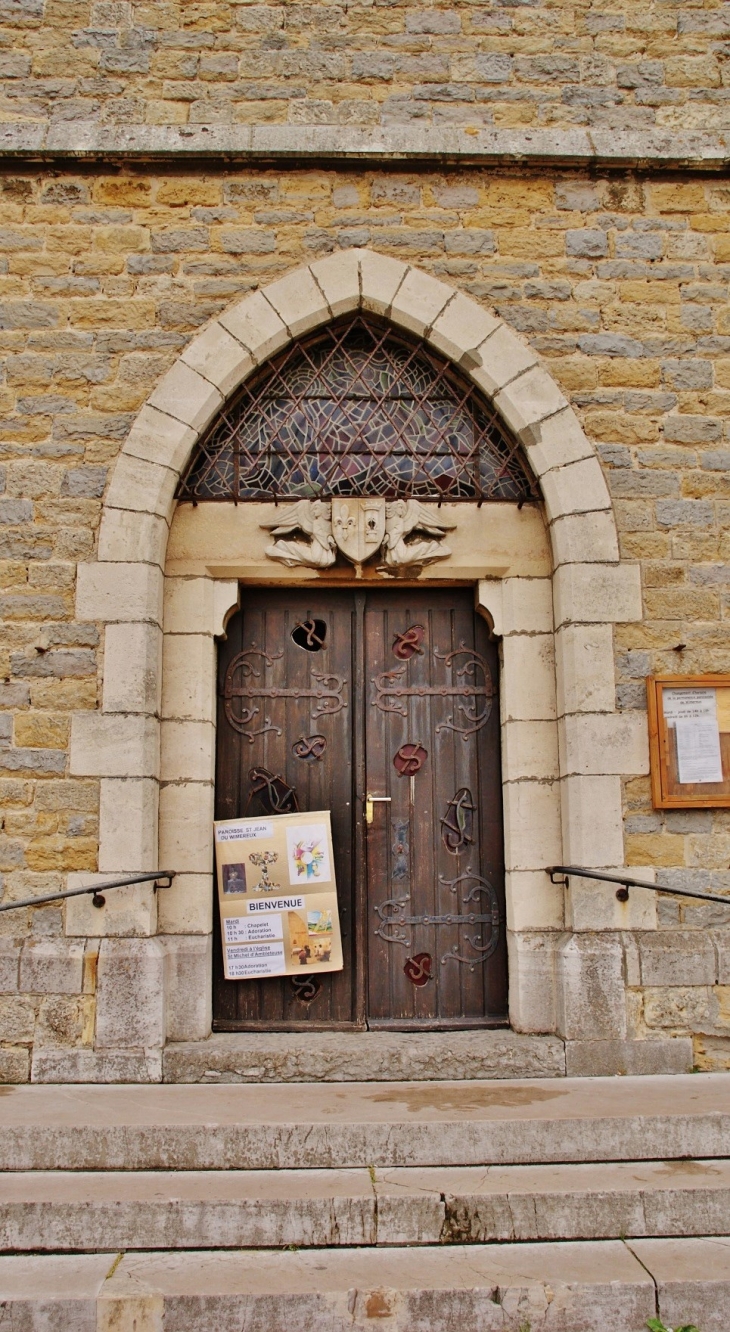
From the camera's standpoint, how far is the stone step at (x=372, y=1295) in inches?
115

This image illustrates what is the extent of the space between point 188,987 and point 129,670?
1.42m

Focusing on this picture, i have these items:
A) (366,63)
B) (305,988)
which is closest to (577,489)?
(366,63)

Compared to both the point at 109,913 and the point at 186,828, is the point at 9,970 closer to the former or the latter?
the point at 109,913

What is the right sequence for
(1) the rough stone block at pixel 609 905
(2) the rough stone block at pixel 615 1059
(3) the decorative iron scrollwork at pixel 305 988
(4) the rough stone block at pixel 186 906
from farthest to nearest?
(3) the decorative iron scrollwork at pixel 305 988 < (4) the rough stone block at pixel 186 906 < (1) the rough stone block at pixel 609 905 < (2) the rough stone block at pixel 615 1059

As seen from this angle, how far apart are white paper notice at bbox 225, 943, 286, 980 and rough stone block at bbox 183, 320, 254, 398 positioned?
8.47 feet

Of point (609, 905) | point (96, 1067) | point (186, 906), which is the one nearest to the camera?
point (96, 1067)

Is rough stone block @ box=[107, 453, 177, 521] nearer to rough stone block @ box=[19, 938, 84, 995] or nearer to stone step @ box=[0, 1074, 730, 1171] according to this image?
rough stone block @ box=[19, 938, 84, 995]

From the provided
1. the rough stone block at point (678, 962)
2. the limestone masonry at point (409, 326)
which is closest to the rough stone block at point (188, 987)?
the limestone masonry at point (409, 326)

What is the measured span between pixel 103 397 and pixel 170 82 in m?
1.61

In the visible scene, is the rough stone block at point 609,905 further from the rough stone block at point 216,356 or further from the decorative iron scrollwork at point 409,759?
the rough stone block at point 216,356

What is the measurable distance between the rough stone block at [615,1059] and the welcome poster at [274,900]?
44.0 inches

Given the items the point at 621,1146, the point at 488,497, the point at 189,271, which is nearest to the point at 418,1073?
the point at 621,1146

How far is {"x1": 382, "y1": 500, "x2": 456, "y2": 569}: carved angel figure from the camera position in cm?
491

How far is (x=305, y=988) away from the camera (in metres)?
4.83
